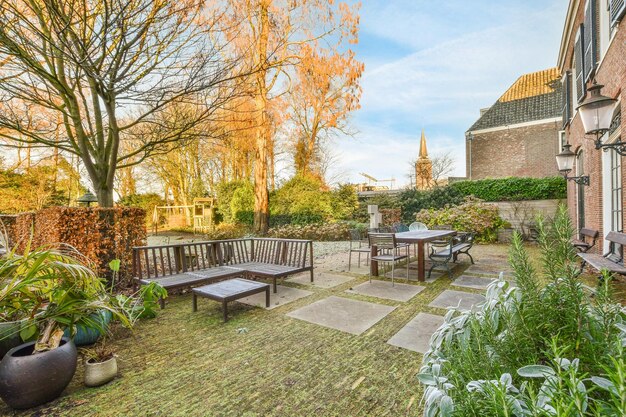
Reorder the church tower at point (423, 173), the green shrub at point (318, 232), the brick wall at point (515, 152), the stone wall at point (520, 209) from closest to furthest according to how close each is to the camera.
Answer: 1. the stone wall at point (520, 209)
2. the green shrub at point (318, 232)
3. the brick wall at point (515, 152)
4. the church tower at point (423, 173)

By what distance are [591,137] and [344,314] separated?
25.3 ft

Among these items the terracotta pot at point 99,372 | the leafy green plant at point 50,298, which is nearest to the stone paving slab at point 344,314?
the terracotta pot at point 99,372

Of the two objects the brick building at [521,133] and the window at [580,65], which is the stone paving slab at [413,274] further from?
the brick building at [521,133]

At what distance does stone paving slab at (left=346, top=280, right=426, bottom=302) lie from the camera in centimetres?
496

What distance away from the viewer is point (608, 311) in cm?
103

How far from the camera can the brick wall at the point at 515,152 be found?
1869 cm

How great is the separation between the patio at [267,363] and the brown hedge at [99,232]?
5.40 feet

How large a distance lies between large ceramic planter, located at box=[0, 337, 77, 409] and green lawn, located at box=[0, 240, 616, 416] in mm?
119

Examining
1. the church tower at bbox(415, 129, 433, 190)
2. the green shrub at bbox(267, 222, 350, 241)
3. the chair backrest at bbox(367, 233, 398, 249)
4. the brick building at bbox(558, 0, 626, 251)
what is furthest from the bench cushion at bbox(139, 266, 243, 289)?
the church tower at bbox(415, 129, 433, 190)

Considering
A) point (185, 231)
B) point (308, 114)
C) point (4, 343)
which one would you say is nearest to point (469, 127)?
point (308, 114)

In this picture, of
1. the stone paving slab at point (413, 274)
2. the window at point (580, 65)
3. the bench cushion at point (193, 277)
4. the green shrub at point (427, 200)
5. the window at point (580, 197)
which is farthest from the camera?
the green shrub at point (427, 200)

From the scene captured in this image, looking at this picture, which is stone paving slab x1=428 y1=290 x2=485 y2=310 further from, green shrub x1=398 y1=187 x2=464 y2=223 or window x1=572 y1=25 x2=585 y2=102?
green shrub x1=398 y1=187 x2=464 y2=223

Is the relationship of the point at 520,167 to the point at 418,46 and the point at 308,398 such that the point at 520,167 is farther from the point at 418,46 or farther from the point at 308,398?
the point at 308,398

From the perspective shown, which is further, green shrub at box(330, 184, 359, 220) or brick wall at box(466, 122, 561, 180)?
brick wall at box(466, 122, 561, 180)
